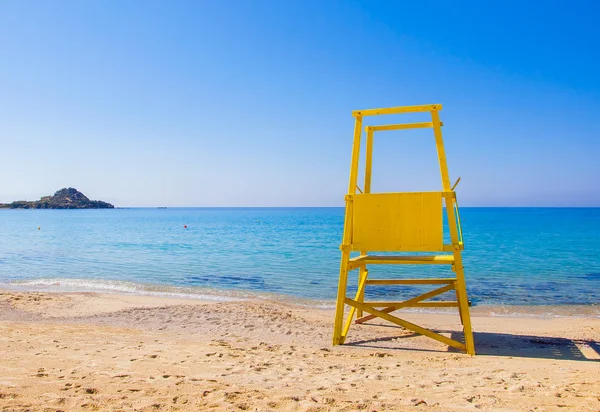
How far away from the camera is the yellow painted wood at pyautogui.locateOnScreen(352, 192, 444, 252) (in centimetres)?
702

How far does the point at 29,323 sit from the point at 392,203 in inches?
306

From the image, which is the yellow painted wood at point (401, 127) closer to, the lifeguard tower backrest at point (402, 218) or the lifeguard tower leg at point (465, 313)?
the lifeguard tower backrest at point (402, 218)

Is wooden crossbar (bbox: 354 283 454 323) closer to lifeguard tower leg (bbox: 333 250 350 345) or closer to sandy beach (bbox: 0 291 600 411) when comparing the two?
sandy beach (bbox: 0 291 600 411)

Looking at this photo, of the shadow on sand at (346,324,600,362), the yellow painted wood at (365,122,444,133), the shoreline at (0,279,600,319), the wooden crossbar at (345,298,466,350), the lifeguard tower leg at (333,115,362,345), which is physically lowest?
the shoreline at (0,279,600,319)

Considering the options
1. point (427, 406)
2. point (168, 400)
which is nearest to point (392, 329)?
point (427, 406)

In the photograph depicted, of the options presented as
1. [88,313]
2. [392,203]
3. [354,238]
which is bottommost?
[88,313]

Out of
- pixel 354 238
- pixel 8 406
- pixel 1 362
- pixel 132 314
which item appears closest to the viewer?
pixel 8 406

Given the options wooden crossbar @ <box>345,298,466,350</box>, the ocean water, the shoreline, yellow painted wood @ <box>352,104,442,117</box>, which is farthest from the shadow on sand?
the ocean water

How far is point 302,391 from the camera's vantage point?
4.69 meters

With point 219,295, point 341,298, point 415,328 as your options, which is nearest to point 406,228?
point 341,298

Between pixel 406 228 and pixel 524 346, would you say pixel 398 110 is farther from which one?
pixel 524 346

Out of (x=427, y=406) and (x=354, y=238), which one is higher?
(x=354, y=238)

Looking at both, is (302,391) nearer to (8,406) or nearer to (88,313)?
(8,406)

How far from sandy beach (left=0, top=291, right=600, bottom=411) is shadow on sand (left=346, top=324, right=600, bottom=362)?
0.11 feet
